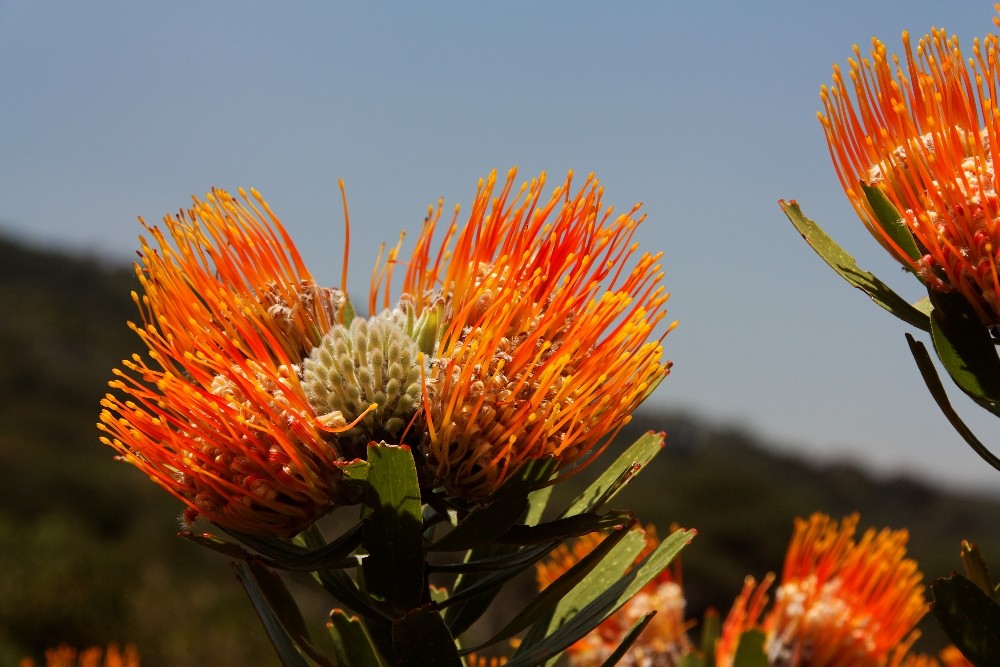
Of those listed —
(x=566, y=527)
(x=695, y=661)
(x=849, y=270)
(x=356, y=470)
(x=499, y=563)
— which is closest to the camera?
(x=356, y=470)

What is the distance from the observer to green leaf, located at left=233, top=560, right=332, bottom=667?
1382 millimetres

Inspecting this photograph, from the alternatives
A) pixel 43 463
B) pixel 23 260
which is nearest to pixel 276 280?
pixel 43 463

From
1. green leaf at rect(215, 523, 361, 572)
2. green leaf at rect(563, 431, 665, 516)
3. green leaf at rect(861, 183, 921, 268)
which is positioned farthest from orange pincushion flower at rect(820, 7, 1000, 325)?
green leaf at rect(215, 523, 361, 572)

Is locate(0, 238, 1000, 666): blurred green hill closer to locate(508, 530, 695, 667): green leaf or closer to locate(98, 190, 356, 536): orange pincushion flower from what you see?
locate(98, 190, 356, 536): orange pincushion flower

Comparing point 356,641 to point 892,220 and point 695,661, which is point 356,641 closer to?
point 695,661

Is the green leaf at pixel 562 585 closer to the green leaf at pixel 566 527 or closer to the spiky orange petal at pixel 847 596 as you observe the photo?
the green leaf at pixel 566 527

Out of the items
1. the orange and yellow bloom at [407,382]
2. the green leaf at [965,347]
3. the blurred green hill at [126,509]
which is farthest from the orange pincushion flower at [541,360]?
the blurred green hill at [126,509]

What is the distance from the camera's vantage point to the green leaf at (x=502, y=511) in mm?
1273

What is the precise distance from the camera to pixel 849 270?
1.55 m

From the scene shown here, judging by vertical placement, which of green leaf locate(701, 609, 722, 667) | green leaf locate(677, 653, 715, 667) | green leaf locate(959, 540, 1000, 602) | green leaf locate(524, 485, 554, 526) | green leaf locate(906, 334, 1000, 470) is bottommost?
green leaf locate(677, 653, 715, 667)

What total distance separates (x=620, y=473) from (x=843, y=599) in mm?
1118

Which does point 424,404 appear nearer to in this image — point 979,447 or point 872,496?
point 979,447

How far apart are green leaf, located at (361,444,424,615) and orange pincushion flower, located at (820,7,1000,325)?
33.7 inches

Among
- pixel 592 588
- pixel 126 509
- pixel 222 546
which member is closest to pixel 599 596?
pixel 592 588
